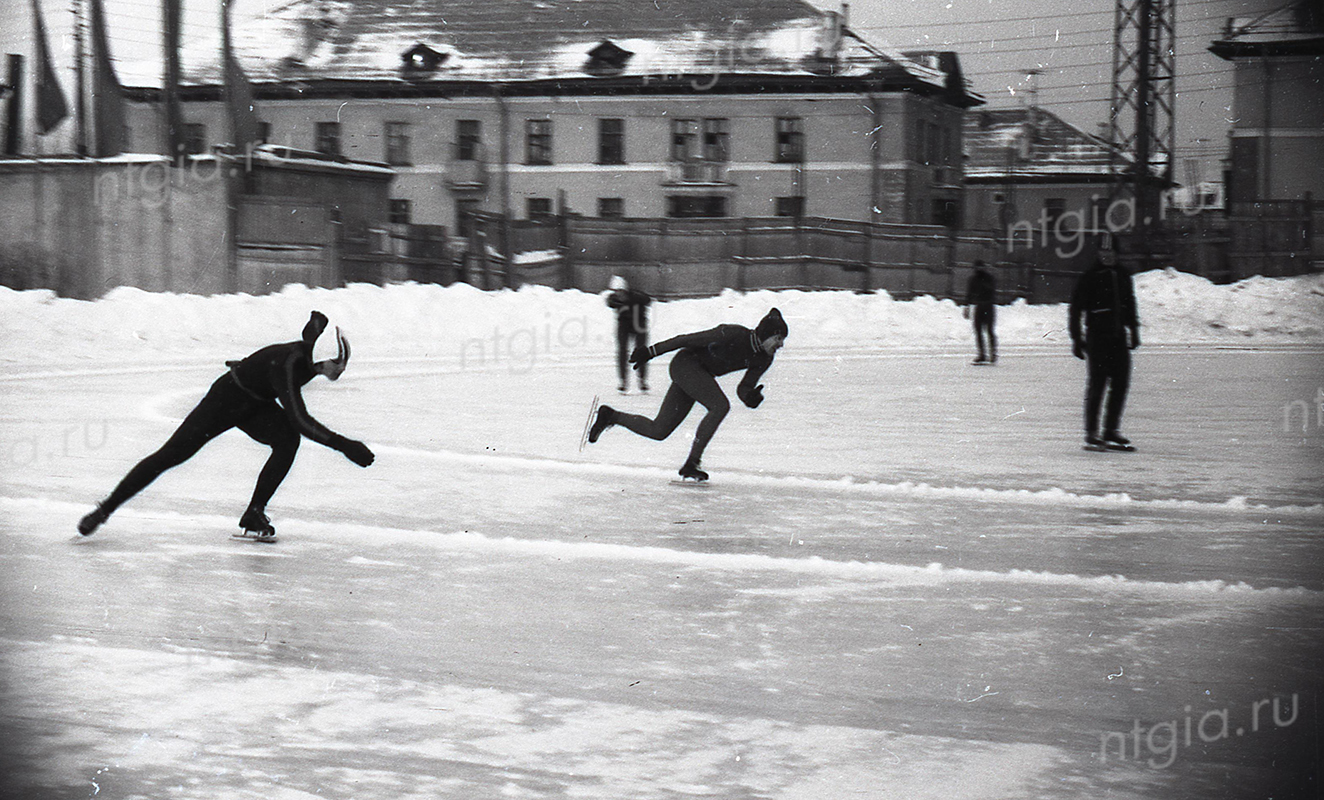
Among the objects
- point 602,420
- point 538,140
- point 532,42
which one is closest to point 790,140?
point 538,140

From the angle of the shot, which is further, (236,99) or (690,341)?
(236,99)

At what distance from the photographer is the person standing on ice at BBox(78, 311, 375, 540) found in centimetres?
735

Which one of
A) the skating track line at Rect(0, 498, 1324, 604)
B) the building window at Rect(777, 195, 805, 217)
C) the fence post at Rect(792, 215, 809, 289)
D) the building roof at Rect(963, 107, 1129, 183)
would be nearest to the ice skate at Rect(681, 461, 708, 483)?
the skating track line at Rect(0, 498, 1324, 604)

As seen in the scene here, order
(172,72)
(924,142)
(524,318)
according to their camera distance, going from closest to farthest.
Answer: (172,72), (524,318), (924,142)

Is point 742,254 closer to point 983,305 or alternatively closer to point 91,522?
point 983,305

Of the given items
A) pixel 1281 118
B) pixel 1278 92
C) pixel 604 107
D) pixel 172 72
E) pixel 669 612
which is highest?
pixel 604 107

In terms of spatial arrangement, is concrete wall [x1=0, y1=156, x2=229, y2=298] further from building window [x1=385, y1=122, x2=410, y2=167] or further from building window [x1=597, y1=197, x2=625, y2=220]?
building window [x1=597, y1=197, x2=625, y2=220]

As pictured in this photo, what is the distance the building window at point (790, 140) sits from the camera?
4588 cm

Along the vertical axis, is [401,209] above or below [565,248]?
above

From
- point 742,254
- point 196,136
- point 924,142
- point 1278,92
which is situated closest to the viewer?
point 1278,92

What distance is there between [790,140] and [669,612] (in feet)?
134

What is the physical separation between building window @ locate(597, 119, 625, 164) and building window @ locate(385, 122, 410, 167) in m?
5.96

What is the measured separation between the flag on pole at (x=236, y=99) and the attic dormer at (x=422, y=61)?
17875 millimetres

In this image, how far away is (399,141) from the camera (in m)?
47.5
